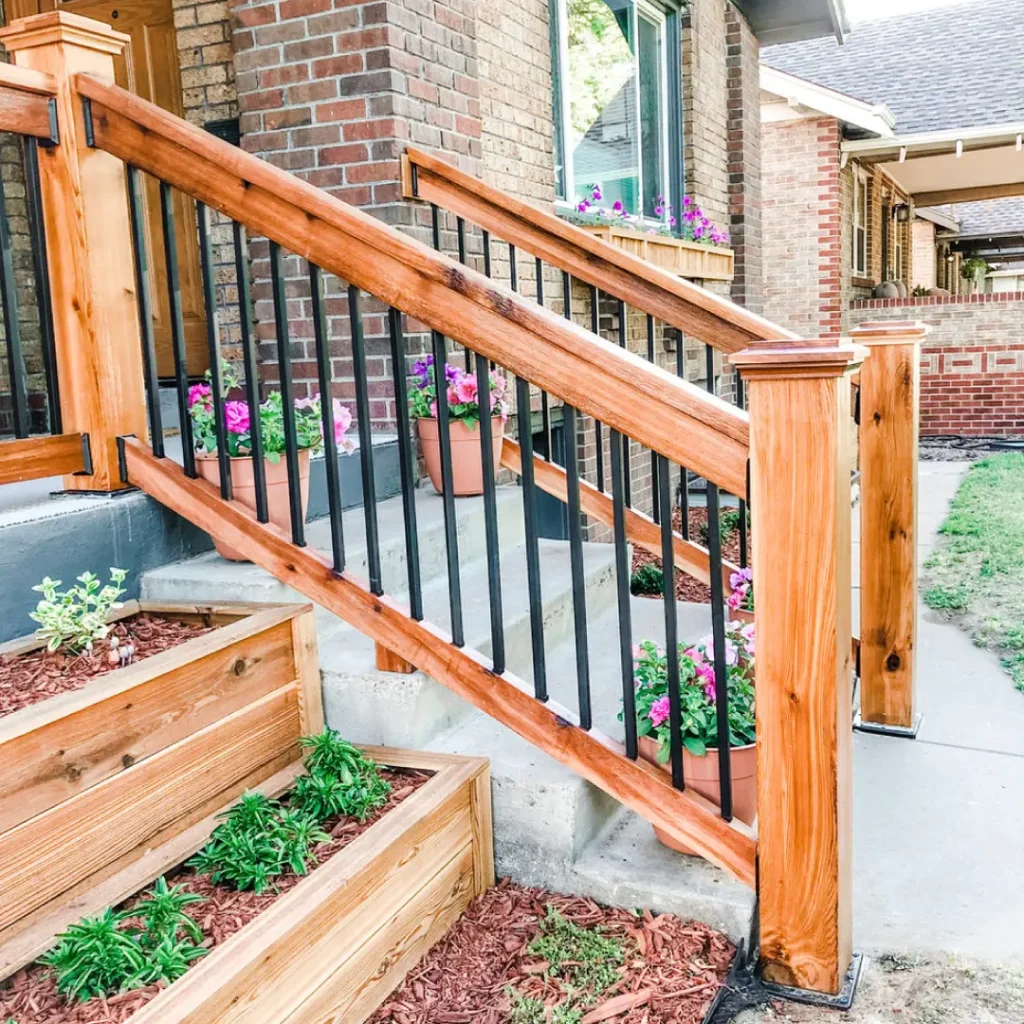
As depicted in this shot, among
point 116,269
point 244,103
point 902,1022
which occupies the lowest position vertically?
point 902,1022

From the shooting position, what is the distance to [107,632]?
2244 mm

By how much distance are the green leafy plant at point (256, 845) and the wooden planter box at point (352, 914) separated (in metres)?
0.05

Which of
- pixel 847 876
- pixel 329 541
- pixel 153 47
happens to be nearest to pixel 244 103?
pixel 153 47

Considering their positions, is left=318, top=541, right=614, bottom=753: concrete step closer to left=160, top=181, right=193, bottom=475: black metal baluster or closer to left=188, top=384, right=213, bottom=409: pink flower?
left=160, top=181, right=193, bottom=475: black metal baluster

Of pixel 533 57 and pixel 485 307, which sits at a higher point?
pixel 533 57

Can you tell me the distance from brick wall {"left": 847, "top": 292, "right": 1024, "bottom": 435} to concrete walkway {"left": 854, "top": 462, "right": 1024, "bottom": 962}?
27.8 ft

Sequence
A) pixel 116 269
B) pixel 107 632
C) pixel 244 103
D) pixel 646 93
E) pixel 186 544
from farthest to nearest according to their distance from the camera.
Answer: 1. pixel 646 93
2. pixel 244 103
3. pixel 186 544
4. pixel 116 269
5. pixel 107 632

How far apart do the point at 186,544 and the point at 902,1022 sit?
1.97 metres

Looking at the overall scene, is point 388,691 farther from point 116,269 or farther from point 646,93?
point 646,93

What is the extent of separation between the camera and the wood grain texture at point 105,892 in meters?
1.58

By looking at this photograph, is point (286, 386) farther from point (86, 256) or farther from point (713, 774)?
point (713, 774)

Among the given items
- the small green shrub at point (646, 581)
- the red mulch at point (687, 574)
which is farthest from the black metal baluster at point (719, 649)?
the small green shrub at point (646, 581)

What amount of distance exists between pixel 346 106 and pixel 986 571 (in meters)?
3.33

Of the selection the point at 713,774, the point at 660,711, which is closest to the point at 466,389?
the point at 660,711
